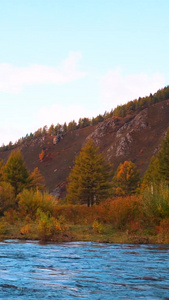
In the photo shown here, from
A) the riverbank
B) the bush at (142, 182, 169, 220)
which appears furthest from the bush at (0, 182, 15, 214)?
the bush at (142, 182, 169, 220)

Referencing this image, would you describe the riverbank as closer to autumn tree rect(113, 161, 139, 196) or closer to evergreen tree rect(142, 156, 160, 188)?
evergreen tree rect(142, 156, 160, 188)

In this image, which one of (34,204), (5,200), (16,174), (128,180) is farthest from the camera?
(128,180)

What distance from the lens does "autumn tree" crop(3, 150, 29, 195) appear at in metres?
50.6

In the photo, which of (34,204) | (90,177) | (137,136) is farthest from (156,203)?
(137,136)

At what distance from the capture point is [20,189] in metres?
50.1

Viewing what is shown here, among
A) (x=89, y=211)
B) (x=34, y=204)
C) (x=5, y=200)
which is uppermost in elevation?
(x=5, y=200)

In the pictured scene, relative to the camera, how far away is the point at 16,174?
51.2m

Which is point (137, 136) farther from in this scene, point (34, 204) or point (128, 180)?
point (34, 204)

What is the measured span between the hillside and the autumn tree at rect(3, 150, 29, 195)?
7071 cm

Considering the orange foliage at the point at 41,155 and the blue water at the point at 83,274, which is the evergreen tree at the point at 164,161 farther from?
the orange foliage at the point at 41,155

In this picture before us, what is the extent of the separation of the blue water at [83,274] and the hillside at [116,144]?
104352 millimetres

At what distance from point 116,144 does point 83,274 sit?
136 m

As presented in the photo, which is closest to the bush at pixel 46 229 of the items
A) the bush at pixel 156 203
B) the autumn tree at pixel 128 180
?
the bush at pixel 156 203

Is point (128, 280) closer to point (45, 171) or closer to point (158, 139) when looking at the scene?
point (158, 139)
